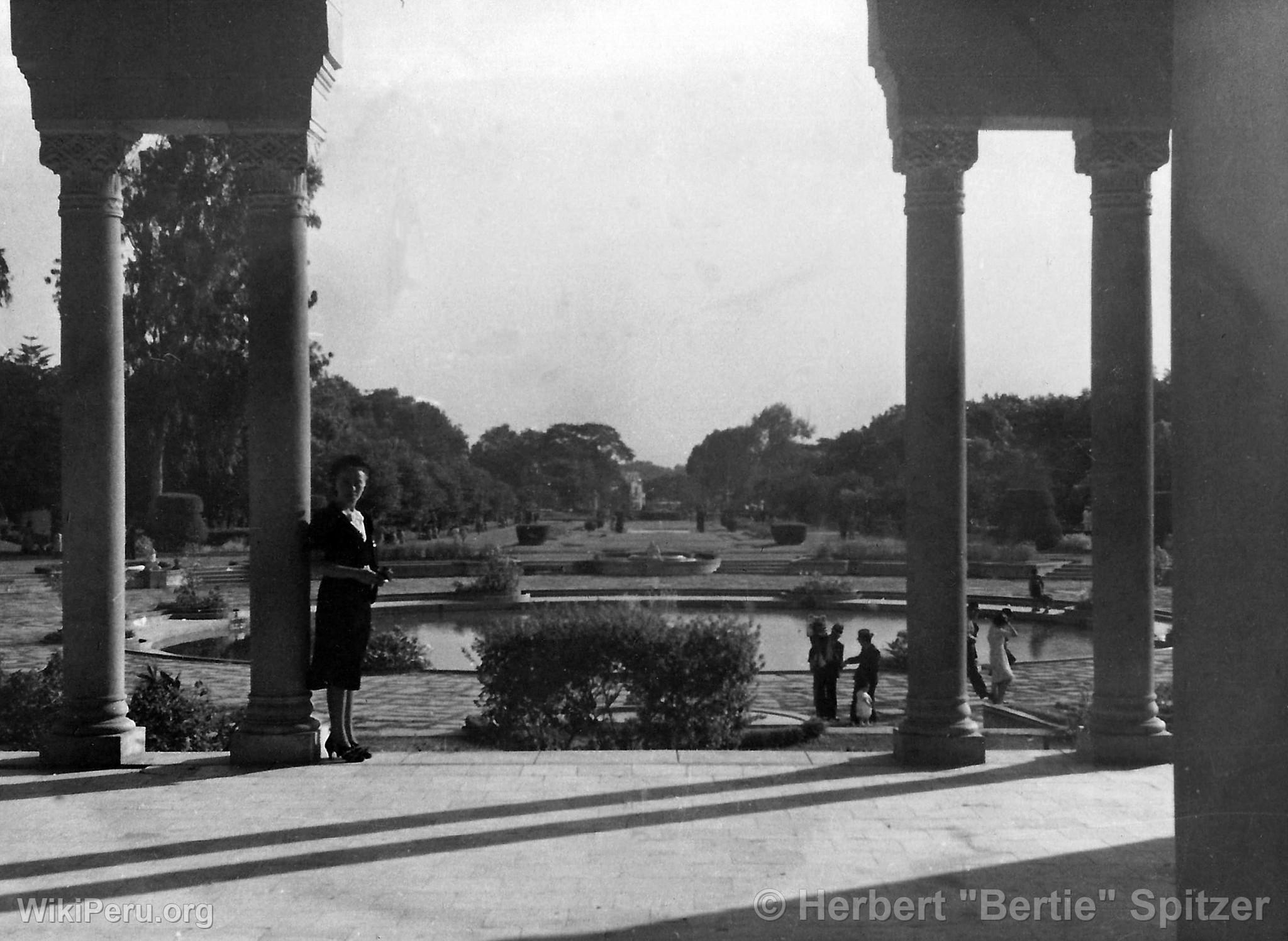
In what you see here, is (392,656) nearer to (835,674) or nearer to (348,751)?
(835,674)

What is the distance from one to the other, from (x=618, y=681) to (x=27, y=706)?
584cm

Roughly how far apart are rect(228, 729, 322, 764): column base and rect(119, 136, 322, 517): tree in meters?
31.5

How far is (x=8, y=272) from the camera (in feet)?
115

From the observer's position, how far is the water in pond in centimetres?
2592

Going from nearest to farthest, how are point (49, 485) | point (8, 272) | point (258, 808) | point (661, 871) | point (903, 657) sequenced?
point (661, 871) < point (258, 808) < point (903, 657) < point (8, 272) < point (49, 485)

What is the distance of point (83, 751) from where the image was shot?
1012cm

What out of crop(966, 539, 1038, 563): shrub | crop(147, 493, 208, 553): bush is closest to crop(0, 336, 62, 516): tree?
crop(147, 493, 208, 553): bush

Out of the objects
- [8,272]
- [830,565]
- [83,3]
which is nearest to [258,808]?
[83,3]

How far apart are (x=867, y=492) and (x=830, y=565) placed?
26.6m

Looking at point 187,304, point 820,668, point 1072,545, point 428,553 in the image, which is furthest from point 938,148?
Result: point 1072,545

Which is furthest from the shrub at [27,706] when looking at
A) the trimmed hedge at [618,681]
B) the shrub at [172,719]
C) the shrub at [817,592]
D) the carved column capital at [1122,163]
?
the shrub at [817,592]

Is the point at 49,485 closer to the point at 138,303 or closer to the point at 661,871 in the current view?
the point at 138,303

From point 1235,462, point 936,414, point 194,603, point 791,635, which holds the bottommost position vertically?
point 791,635

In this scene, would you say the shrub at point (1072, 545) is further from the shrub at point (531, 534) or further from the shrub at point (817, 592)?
the shrub at point (531, 534)
